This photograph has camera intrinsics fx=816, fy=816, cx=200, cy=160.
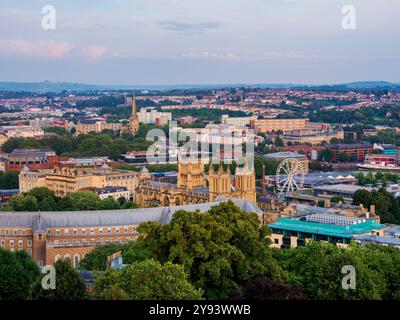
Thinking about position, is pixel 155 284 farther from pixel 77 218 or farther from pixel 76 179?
pixel 76 179

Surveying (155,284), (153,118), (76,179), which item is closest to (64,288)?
(155,284)

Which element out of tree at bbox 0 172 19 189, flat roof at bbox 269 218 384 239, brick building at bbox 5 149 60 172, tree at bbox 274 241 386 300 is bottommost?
tree at bbox 0 172 19 189

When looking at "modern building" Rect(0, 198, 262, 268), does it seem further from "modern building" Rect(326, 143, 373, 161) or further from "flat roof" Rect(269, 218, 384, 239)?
"modern building" Rect(326, 143, 373, 161)

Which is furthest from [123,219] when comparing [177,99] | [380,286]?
[177,99]

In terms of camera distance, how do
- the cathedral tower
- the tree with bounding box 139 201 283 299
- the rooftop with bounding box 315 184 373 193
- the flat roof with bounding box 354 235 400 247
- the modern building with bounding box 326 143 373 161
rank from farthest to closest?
1. the modern building with bounding box 326 143 373 161
2. the rooftop with bounding box 315 184 373 193
3. the cathedral tower
4. the flat roof with bounding box 354 235 400 247
5. the tree with bounding box 139 201 283 299

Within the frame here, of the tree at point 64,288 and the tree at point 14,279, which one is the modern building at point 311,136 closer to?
the tree at point 14,279

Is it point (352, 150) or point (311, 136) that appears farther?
point (311, 136)

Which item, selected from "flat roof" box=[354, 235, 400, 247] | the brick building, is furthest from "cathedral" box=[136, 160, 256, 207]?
the brick building
